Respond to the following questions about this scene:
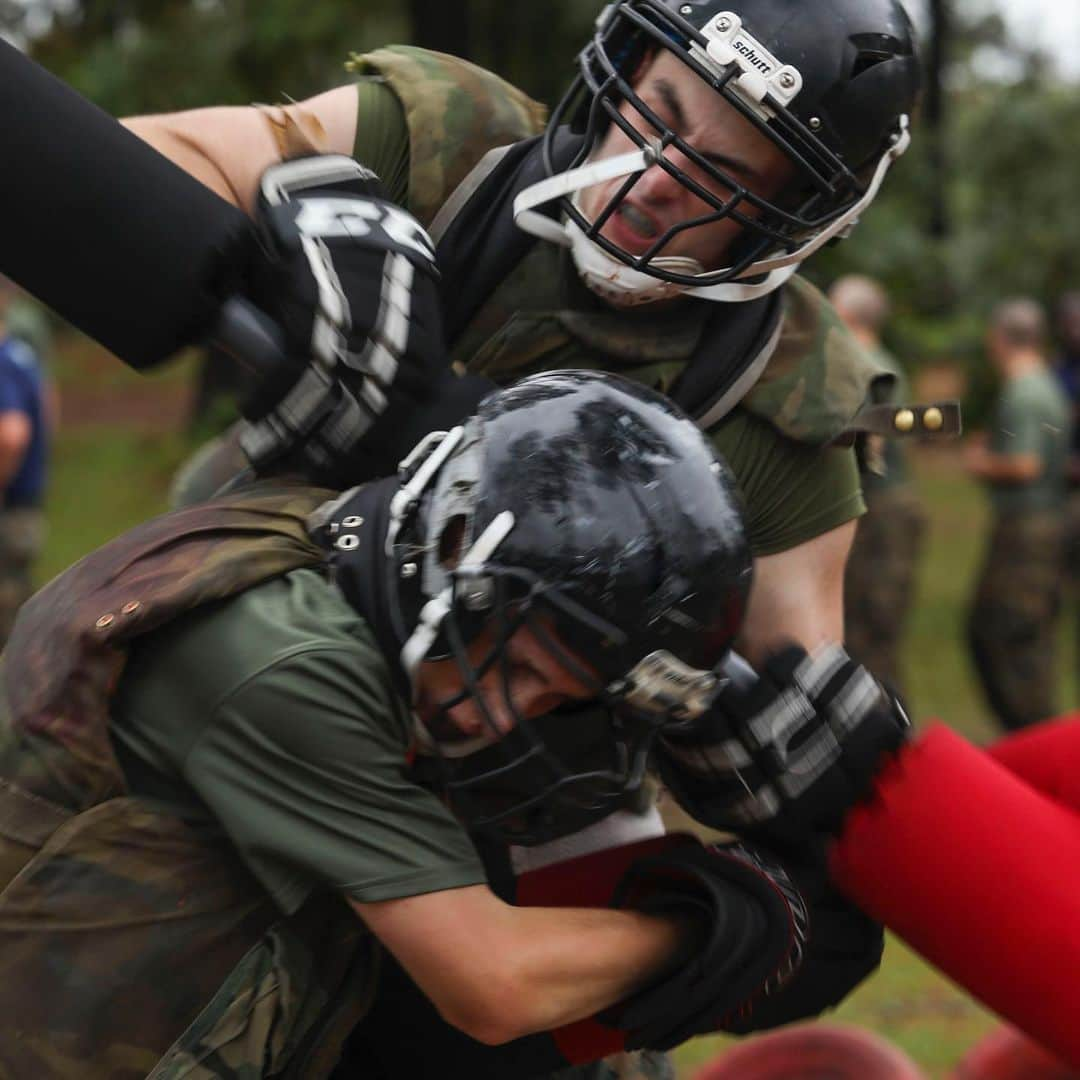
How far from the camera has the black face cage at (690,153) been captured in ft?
8.74

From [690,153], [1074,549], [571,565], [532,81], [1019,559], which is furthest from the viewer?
[532,81]

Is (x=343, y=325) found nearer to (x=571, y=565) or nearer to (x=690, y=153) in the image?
(x=571, y=565)

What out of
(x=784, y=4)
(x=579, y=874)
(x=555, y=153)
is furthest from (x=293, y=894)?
(x=784, y=4)

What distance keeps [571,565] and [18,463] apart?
5.78 m

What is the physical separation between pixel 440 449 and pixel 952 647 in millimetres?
9648

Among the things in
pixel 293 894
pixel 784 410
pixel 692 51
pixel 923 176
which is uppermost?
pixel 692 51

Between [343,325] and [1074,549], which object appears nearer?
[343,325]

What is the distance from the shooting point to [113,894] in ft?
7.39

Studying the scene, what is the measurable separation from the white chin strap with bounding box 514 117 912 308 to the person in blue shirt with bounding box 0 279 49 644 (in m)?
4.93

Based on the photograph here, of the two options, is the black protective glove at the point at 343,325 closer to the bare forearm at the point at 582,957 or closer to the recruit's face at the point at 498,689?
the recruit's face at the point at 498,689

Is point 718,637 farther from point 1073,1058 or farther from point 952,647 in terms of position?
point 952,647

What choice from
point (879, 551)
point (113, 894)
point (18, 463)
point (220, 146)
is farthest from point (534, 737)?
point (879, 551)

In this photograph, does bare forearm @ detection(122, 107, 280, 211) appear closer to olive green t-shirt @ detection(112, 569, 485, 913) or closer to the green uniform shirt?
olive green t-shirt @ detection(112, 569, 485, 913)

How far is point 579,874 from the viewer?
2.69m
